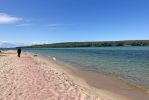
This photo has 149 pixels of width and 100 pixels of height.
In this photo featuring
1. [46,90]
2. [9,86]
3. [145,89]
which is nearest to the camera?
[46,90]

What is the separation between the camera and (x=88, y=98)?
1048 centimetres

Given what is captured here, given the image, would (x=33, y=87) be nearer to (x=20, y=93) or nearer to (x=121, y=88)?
(x=20, y=93)

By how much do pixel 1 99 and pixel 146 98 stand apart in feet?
24.1

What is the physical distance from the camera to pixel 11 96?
10.3 meters

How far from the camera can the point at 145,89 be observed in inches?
575

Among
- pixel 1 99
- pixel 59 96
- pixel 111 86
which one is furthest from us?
pixel 111 86

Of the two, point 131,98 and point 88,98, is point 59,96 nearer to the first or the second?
point 88,98

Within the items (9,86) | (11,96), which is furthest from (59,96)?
(9,86)

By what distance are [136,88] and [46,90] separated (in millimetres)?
6328

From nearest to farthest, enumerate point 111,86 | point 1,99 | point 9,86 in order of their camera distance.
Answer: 1. point 1,99
2. point 9,86
3. point 111,86

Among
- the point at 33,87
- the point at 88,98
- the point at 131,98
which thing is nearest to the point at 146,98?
the point at 131,98

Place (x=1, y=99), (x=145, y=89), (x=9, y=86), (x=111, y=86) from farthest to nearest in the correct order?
1. (x=111, y=86)
2. (x=145, y=89)
3. (x=9, y=86)
4. (x=1, y=99)

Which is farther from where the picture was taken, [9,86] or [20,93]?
[9,86]

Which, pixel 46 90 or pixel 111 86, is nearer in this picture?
pixel 46 90
